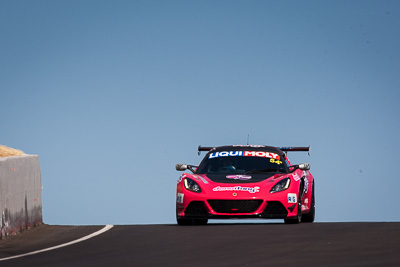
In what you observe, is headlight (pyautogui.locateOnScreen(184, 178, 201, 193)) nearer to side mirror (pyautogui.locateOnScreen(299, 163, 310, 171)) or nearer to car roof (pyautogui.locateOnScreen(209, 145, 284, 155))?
car roof (pyautogui.locateOnScreen(209, 145, 284, 155))

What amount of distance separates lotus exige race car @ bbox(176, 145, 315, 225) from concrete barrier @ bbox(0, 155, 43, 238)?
2.36 metres

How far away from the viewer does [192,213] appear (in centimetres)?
1546

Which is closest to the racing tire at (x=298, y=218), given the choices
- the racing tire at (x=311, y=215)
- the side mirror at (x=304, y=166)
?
the side mirror at (x=304, y=166)

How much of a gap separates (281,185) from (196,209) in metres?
1.43

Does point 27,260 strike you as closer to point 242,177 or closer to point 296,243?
point 296,243

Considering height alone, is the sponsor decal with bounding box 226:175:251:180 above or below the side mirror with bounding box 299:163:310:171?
below

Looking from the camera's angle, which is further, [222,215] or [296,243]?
[222,215]

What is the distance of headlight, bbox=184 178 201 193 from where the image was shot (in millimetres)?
15512

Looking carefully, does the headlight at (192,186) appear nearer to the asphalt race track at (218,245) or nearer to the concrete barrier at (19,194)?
the asphalt race track at (218,245)

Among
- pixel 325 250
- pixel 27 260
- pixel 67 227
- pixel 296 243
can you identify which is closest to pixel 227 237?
pixel 296 243

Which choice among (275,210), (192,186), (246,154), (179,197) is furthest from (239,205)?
(246,154)

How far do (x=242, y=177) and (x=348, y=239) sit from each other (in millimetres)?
4216

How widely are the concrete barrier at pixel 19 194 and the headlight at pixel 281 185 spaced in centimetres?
389

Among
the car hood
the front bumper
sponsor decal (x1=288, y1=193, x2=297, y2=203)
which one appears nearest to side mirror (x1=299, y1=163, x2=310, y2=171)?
the car hood
